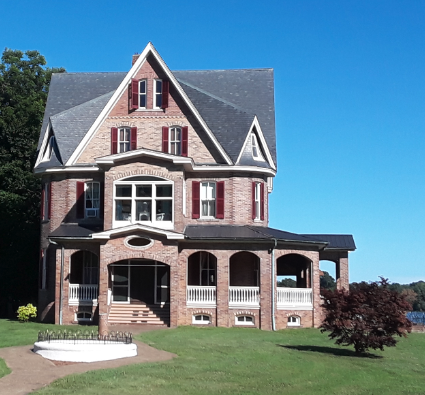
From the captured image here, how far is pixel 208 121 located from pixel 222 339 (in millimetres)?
14383

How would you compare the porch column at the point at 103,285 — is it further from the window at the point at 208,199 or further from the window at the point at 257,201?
the window at the point at 257,201

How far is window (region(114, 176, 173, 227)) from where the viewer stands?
33.3 m

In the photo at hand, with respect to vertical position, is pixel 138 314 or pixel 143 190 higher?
pixel 143 190

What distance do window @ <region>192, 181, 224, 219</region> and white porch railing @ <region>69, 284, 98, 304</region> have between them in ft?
21.3

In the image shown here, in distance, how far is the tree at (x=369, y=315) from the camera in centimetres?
2394

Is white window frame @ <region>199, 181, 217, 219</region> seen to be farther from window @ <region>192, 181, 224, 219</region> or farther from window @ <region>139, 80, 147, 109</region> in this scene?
window @ <region>139, 80, 147, 109</region>

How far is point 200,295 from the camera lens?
33.6m

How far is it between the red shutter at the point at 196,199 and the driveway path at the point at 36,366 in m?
12.5

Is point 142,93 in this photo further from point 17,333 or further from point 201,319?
point 17,333

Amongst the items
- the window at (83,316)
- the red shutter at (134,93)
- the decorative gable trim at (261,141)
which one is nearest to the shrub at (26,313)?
the window at (83,316)

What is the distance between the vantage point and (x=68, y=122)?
128 ft

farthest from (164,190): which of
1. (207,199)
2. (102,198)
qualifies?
(102,198)

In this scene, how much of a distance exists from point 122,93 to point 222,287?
12.1 metres

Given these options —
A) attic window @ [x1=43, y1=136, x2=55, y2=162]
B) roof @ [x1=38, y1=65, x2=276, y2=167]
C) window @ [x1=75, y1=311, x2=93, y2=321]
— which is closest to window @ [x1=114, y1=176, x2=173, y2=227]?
roof @ [x1=38, y1=65, x2=276, y2=167]
